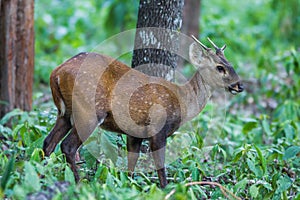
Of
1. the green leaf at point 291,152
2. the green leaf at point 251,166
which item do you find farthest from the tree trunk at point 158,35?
the green leaf at point 291,152

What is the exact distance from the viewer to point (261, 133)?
8.25 metres

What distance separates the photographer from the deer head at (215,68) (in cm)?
621

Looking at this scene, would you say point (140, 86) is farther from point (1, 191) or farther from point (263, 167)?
point (1, 191)

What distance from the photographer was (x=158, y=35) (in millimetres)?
6715

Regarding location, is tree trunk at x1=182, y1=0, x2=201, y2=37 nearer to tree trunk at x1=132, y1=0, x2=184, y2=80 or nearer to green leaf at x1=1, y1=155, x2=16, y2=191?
tree trunk at x1=132, y1=0, x2=184, y2=80

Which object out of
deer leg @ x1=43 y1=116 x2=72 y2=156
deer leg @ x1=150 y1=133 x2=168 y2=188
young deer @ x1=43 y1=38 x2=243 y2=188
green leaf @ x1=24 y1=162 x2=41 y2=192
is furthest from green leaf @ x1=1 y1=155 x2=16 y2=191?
deer leg @ x1=150 y1=133 x2=168 y2=188

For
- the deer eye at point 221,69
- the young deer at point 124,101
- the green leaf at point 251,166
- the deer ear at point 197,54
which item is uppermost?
the deer ear at point 197,54

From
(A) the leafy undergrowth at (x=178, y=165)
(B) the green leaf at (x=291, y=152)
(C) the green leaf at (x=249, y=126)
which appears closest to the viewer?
(A) the leafy undergrowth at (x=178, y=165)

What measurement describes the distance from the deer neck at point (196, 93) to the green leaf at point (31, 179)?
2150mm

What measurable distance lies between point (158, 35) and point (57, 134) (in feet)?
5.31

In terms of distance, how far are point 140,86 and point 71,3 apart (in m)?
12.3

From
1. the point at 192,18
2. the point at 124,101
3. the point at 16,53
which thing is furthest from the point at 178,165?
the point at 192,18

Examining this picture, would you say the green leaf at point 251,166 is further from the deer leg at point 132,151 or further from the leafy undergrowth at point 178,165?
the deer leg at point 132,151

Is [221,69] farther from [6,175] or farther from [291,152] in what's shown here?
[6,175]
